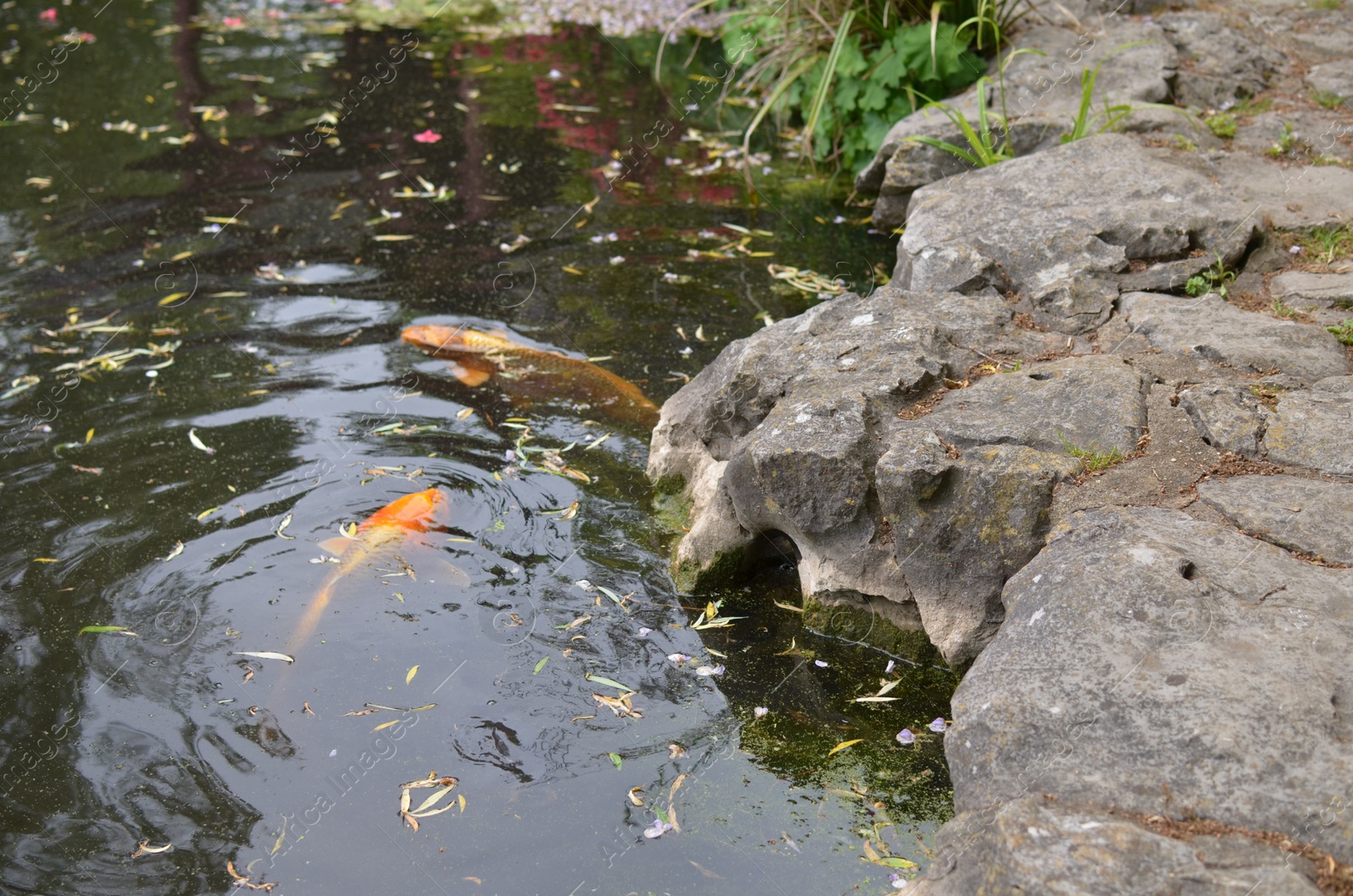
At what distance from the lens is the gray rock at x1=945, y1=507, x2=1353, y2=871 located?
6.70 feet

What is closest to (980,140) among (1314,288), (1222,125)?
(1222,125)

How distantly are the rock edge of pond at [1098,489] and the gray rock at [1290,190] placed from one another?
0.6 inches

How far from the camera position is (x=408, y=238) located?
6.08 m

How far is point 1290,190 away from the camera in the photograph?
446cm

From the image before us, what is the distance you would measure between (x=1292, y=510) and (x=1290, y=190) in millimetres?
2437

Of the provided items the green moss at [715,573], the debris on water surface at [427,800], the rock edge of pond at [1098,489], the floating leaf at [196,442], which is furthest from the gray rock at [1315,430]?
the floating leaf at [196,442]

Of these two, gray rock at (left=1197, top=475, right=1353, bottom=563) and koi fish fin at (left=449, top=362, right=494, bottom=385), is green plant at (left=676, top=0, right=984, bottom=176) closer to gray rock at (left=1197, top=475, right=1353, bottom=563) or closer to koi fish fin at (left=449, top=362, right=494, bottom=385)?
koi fish fin at (left=449, top=362, right=494, bottom=385)

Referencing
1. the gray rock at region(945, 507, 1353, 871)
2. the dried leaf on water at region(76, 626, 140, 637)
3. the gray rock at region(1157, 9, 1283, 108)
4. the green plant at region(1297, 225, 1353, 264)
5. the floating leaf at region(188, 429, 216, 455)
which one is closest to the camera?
the gray rock at region(945, 507, 1353, 871)

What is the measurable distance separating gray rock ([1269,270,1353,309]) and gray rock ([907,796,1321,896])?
2380mm

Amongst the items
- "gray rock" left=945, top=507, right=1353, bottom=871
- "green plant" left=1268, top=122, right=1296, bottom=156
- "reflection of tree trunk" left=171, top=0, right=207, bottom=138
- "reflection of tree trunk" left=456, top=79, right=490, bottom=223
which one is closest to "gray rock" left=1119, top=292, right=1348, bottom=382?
"gray rock" left=945, top=507, right=1353, bottom=871

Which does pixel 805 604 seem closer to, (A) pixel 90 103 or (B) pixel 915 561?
(B) pixel 915 561

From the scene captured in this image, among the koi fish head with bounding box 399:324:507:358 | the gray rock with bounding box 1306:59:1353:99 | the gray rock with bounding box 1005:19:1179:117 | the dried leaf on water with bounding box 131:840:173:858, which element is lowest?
the koi fish head with bounding box 399:324:507:358

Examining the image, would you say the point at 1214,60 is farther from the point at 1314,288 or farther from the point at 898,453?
the point at 898,453

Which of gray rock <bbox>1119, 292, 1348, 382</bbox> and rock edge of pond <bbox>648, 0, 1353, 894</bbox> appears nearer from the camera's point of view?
rock edge of pond <bbox>648, 0, 1353, 894</bbox>
